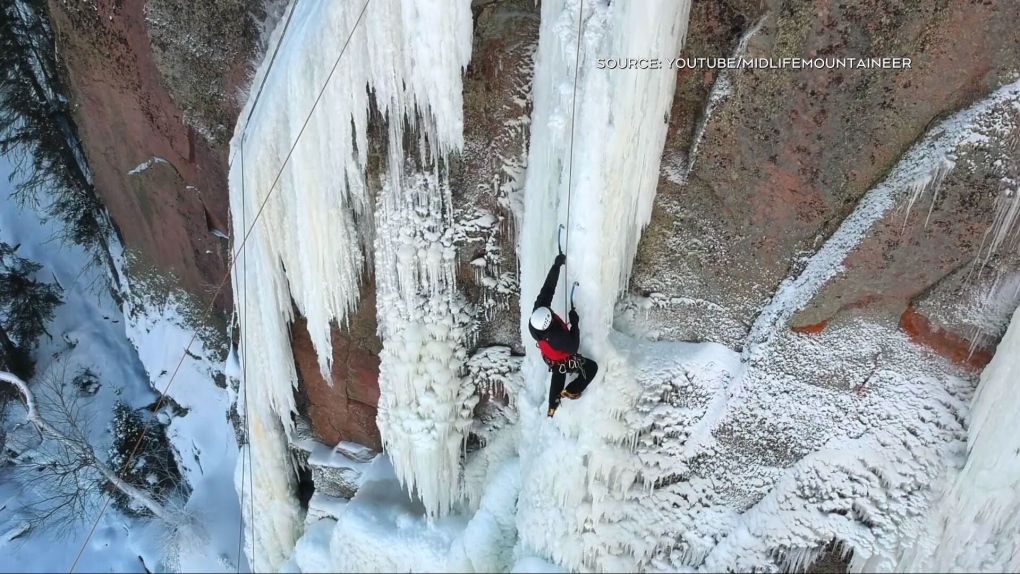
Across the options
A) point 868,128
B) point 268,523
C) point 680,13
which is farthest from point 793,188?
point 268,523

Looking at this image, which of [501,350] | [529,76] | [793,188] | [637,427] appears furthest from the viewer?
[501,350]

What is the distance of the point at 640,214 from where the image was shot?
295 cm

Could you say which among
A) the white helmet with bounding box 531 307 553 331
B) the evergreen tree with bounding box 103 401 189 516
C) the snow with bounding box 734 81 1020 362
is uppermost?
the snow with bounding box 734 81 1020 362

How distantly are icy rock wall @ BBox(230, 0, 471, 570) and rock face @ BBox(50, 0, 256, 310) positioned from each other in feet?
2.41

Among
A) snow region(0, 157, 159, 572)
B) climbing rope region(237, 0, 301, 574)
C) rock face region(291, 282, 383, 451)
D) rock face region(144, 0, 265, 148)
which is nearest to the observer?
climbing rope region(237, 0, 301, 574)

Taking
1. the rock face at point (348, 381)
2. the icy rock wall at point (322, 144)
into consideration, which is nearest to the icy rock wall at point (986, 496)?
the icy rock wall at point (322, 144)

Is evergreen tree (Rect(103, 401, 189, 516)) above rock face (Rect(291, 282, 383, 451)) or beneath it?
beneath

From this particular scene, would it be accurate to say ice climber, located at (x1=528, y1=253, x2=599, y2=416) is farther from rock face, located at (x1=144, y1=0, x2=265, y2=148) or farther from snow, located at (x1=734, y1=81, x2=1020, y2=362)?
rock face, located at (x1=144, y1=0, x2=265, y2=148)

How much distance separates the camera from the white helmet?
2565 mm

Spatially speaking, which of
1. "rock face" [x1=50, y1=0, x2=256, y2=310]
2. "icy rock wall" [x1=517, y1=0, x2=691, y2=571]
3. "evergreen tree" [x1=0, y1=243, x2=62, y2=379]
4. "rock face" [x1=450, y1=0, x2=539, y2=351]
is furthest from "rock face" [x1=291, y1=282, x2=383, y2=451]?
"evergreen tree" [x1=0, y1=243, x2=62, y2=379]

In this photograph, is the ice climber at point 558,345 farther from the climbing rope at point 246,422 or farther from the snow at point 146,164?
the snow at point 146,164

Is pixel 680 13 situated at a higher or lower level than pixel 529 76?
higher

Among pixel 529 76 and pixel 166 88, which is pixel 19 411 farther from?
pixel 529 76

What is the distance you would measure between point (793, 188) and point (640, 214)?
79 cm
